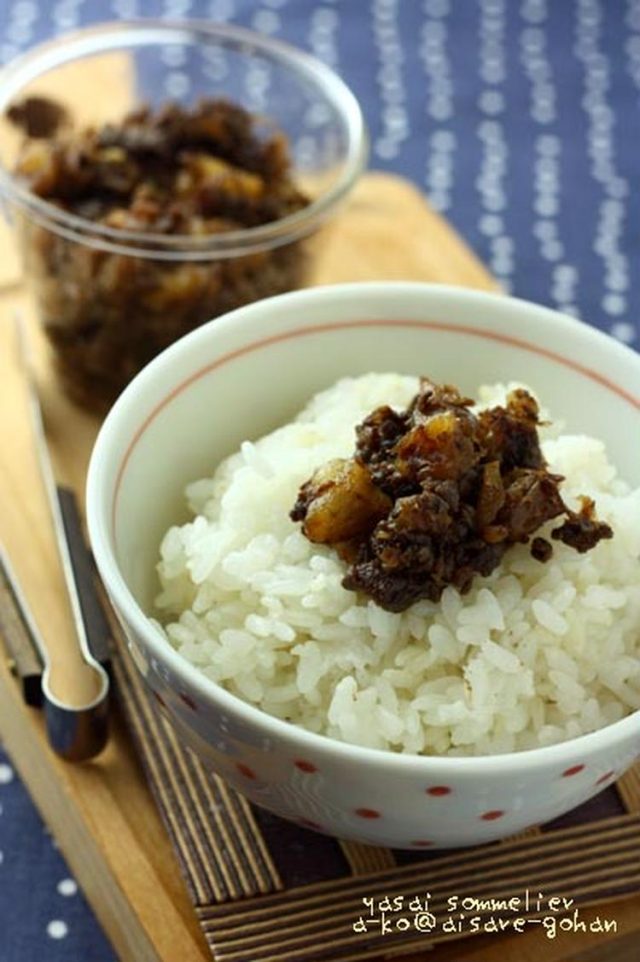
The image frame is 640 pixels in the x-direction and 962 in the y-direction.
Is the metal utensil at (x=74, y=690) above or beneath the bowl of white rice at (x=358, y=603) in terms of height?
beneath

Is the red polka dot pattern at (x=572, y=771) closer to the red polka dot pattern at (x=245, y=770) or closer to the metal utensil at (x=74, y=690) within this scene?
the red polka dot pattern at (x=245, y=770)

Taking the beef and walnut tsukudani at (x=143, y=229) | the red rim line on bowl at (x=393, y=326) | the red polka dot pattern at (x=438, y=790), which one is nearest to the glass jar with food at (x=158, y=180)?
the beef and walnut tsukudani at (x=143, y=229)

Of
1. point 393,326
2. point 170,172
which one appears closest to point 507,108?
point 170,172

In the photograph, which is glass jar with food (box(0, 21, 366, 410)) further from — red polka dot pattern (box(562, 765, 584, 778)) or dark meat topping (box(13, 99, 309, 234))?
red polka dot pattern (box(562, 765, 584, 778))

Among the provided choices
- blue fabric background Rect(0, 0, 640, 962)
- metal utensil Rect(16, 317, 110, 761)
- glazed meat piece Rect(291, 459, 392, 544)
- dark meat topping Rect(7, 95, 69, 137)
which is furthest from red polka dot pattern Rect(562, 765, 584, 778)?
dark meat topping Rect(7, 95, 69, 137)

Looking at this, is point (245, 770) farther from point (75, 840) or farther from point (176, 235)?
point (176, 235)

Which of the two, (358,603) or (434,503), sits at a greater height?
(434,503)
